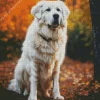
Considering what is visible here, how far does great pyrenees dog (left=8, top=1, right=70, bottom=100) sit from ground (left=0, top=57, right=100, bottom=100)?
1.27 ft

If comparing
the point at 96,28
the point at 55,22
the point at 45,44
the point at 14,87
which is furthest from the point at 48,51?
the point at 96,28

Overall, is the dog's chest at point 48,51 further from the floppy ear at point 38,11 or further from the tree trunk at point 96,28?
the tree trunk at point 96,28

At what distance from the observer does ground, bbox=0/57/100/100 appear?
6872 mm

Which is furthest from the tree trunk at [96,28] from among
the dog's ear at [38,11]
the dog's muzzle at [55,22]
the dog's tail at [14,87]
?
the dog's tail at [14,87]

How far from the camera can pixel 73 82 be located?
7363mm

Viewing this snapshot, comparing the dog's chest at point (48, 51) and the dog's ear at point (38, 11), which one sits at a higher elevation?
the dog's ear at point (38, 11)

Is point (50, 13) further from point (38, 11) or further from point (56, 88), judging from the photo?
point (56, 88)

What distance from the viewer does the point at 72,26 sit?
738cm

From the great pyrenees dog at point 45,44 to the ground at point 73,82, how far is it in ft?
1.27

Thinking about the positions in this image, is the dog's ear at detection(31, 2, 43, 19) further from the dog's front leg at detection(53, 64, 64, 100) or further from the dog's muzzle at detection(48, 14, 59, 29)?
the dog's front leg at detection(53, 64, 64, 100)

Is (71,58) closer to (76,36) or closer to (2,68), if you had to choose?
(76,36)

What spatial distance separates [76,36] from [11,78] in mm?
1572

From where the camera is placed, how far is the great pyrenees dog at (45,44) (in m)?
6.14

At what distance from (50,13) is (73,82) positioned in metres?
1.83
